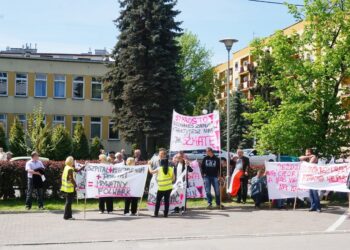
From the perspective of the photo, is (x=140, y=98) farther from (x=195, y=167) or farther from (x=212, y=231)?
(x=212, y=231)

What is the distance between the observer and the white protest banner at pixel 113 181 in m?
15.4

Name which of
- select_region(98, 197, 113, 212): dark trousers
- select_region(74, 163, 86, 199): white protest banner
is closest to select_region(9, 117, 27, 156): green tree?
select_region(74, 163, 86, 199): white protest banner

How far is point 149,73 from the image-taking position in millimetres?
38844

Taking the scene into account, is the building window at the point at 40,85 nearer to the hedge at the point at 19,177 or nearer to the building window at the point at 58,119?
the building window at the point at 58,119

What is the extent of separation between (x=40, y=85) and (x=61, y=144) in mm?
11652

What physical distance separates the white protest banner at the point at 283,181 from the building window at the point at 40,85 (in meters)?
37.4

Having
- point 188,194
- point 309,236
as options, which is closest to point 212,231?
point 309,236

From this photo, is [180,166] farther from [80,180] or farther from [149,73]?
[149,73]

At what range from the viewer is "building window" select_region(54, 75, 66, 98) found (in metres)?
51.2

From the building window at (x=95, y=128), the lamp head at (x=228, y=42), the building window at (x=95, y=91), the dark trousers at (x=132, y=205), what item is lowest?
the dark trousers at (x=132, y=205)

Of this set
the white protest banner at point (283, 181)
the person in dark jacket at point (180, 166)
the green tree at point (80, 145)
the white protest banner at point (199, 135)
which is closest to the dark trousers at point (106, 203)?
the person in dark jacket at point (180, 166)

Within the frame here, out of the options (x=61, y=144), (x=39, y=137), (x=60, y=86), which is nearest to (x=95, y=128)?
(x=60, y=86)

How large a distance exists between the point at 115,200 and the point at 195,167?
3044 millimetres

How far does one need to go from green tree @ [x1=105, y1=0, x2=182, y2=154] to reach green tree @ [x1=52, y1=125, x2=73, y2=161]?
14.8 ft
